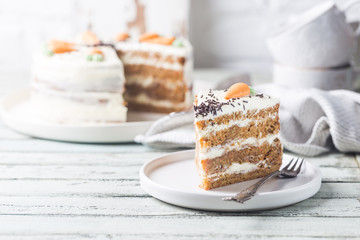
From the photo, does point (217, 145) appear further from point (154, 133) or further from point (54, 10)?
point (54, 10)

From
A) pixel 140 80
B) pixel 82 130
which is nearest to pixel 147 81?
pixel 140 80

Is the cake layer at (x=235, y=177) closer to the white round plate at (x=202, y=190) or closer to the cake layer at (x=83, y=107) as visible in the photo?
the white round plate at (x=202, y=190)

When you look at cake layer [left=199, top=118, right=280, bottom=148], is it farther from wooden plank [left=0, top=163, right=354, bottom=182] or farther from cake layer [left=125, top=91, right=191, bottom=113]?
cake layer [left=125, top=91, right=191, bottom=113]

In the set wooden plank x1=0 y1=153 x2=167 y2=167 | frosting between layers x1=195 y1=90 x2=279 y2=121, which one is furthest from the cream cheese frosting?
frosting between layers x1=195 y1=90 x2=279 y2=121

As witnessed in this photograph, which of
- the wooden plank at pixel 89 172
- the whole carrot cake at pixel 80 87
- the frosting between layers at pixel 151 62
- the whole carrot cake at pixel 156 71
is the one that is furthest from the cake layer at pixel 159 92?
the wooden plank at pixel 89 172

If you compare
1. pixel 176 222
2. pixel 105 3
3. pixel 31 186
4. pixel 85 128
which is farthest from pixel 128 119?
pixel 105 3
